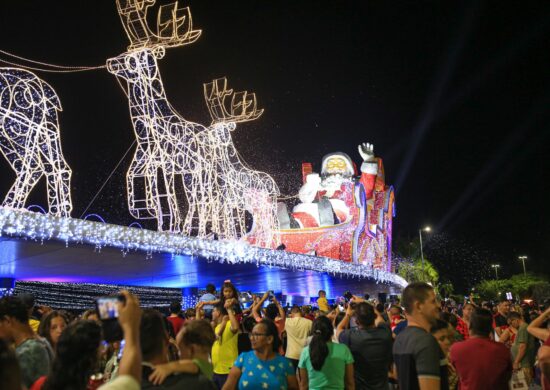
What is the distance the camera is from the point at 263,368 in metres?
4.59

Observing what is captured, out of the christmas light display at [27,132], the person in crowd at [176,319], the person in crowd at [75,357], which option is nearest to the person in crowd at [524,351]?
the person in crowd at [176,319]

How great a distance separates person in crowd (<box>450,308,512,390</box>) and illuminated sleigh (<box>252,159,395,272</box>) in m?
35.8

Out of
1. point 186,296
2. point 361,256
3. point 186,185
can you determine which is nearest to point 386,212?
point 361,256

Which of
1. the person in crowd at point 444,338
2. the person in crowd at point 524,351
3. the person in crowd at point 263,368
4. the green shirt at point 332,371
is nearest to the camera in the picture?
the person in crowd at point 263,368

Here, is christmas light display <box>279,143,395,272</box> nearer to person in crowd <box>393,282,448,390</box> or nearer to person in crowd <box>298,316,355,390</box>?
person in crowd <box>298,316,355,390</box>

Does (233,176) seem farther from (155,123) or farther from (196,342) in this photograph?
(196,342)

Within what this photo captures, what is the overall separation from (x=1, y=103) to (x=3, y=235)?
303cm

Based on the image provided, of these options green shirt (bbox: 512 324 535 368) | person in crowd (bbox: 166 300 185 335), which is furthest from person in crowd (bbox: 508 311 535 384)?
person in crowd (bbox: 166 300 185 335)

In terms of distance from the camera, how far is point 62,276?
63.6 ft

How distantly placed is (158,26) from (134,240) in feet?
21.1

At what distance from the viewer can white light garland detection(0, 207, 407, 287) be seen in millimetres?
10398

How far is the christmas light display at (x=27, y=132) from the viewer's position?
1145 centimetres

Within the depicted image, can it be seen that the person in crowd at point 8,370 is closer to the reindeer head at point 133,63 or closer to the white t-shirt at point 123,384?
the white t-shirt at point 123,384

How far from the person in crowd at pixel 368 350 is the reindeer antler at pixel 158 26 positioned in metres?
11.7
